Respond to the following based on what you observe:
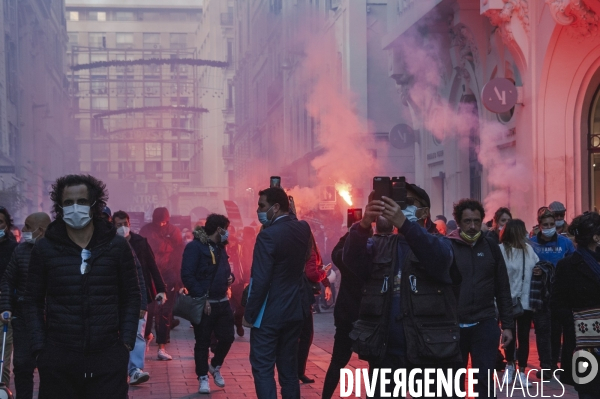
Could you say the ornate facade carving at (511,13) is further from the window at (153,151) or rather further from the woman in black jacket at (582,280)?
the window at (153,151)

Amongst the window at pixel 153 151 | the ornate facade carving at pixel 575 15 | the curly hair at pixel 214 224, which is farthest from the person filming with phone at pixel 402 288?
the window at pixel 153 151

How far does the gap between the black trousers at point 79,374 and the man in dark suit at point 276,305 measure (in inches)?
64.0

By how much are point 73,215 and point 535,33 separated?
13.2 meters

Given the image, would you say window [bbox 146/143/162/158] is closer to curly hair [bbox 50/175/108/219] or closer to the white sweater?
the white sweater

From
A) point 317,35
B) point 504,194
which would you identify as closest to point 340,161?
point 317,35

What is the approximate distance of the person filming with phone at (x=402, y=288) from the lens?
479cm

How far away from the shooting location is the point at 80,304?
193 inches

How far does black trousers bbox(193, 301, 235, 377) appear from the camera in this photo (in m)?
9.05

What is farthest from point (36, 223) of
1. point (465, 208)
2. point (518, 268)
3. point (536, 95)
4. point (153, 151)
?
point (153, 151)

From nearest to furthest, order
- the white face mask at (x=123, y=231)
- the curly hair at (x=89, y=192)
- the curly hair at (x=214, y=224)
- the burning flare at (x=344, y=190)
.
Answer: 1. the curly hair at (x=89, y=192)
2. the curly hair at (x=214, y=224)
3. the white face mask at (x=123, y=231)
4. the burning flare at (x=344, y=190)

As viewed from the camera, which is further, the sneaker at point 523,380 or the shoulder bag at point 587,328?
the sneaker at point 523,380

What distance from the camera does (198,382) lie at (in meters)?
9.42

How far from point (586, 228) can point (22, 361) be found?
4001 millimetres

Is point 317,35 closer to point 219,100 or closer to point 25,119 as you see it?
point 25,119
